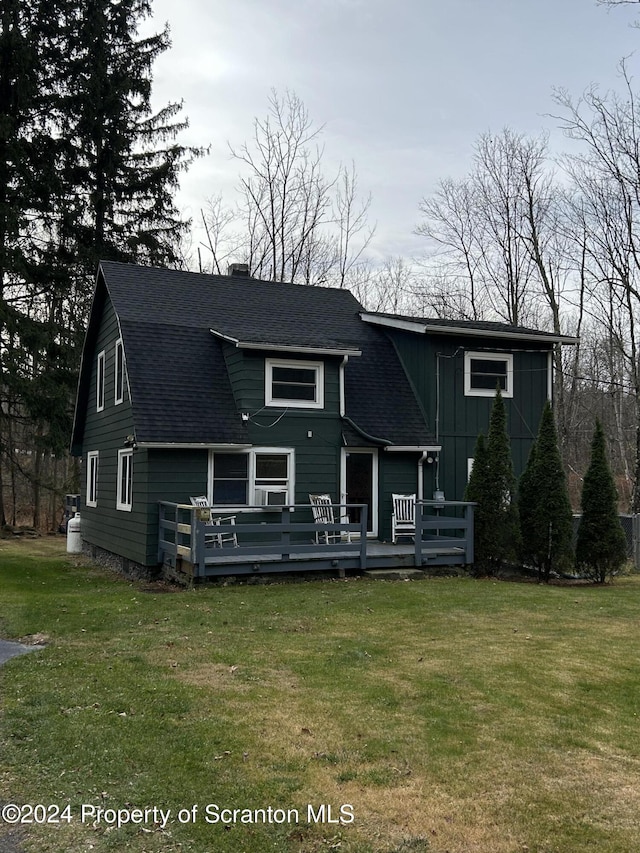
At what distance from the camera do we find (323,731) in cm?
525

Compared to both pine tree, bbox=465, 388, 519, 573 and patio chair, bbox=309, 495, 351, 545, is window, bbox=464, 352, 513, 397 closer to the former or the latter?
pine tree, bbox=465, 388, 519, 573

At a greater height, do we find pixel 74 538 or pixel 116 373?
pixel 116 373

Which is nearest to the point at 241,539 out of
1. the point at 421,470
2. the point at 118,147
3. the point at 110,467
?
the point at 421,470

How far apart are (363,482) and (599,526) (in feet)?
14.5

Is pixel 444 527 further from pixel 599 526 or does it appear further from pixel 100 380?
pixel 100 380

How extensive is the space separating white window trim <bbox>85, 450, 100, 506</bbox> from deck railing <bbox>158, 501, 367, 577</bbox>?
464 cm

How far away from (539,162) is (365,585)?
19.4 metres

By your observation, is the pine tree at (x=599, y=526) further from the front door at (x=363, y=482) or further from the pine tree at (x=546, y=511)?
the front door at (x=363, y=482)

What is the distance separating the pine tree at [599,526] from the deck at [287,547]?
6.60ft

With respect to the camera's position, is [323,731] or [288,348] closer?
[323,731]

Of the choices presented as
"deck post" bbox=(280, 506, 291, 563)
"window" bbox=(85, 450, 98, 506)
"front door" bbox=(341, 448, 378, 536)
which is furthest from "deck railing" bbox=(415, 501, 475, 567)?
"window" bbox=(85, 450, 98, 506)

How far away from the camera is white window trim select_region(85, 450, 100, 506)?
17.4 meters

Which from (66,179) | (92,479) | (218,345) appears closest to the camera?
(218,345)

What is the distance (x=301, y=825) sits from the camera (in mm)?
3873
